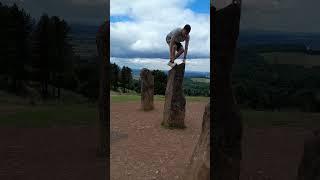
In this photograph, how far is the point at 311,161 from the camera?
10.4 feet

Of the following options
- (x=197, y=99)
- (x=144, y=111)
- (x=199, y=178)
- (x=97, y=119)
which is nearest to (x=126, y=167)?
(x=199, y=178)

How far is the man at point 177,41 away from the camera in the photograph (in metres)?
6.50

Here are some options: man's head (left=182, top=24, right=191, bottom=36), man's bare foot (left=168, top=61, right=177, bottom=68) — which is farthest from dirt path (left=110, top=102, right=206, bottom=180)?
man's head (left=182, top=24, right=191, bottom=36)

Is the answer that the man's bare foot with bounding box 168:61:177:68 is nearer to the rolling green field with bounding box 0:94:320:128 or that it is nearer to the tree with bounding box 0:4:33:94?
the rolling green field with bounding box 0:94:320:128

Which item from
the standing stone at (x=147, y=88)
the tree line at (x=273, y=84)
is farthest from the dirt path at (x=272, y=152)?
the standing stone at (x=147, y=88)

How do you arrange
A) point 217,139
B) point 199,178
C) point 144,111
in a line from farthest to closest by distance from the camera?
point 144,111 → point 199,178 → point 217,139

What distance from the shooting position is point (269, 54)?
128 inches

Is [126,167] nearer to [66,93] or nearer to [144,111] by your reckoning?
[66,93]

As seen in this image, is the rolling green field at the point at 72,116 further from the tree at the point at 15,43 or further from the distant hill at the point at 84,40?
the distant hill at the point at 84,40

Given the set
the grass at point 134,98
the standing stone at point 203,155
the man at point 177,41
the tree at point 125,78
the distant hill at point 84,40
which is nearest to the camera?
the distant hill at point 84,40

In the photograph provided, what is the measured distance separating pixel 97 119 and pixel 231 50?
1.08m

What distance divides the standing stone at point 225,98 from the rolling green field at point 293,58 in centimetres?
26

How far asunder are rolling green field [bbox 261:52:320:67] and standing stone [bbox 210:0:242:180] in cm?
26

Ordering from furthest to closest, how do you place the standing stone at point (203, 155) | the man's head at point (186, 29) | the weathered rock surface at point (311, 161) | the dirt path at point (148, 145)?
the man's head at point (186, 29) → the dirt path at point (148, 145) → the standing stone at point (203, 155) → the weathered rock surface at point (311, 161)
